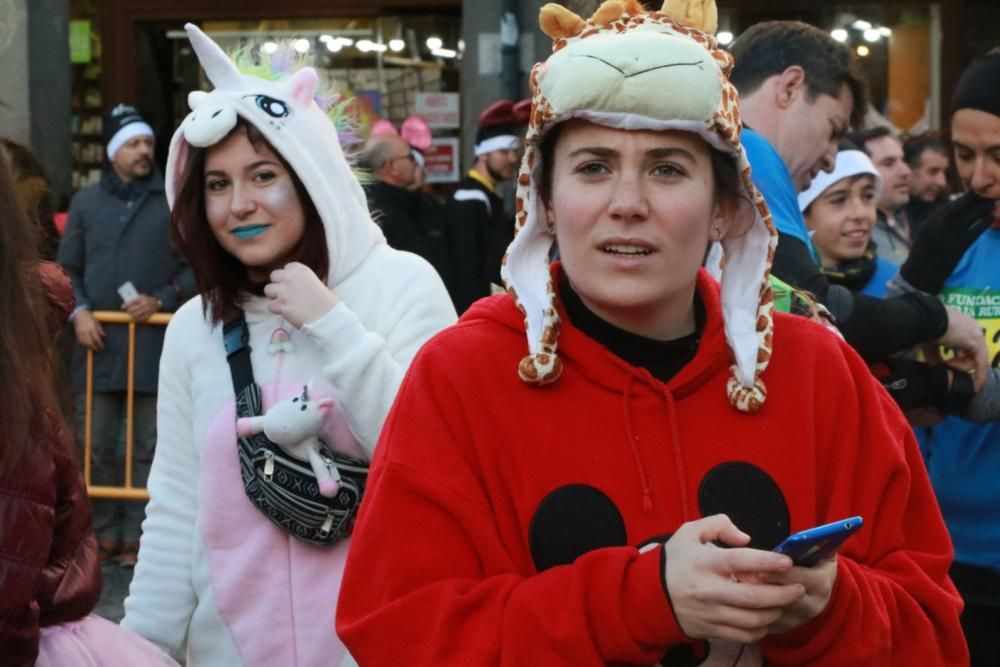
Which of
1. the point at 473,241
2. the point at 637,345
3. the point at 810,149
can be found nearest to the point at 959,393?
the point at 810,149

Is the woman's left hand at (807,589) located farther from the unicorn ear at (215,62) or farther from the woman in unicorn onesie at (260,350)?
the unicorn ear at (215,62)

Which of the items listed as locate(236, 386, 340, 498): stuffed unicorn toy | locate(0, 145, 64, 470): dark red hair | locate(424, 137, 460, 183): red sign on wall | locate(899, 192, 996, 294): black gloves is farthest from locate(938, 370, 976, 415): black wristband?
locate(424, 137, 460, 183): red sign on wall

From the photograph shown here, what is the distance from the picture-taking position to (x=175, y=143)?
4.42 metres

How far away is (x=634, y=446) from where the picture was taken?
2.87 metres

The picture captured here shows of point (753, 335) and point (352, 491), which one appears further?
point (352, 491)

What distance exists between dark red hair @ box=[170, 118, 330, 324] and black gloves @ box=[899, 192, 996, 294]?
1867mm

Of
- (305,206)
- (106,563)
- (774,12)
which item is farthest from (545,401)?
(774,12)

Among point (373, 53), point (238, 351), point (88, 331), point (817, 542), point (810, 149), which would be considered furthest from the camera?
point (373, 53)

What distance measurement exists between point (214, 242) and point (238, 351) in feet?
1.02

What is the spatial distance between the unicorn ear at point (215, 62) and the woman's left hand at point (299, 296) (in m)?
0.55

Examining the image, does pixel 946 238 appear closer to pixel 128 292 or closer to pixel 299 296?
pixel 299 296

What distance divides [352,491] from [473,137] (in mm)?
8822

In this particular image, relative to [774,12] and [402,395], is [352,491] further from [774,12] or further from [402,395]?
[774,12]

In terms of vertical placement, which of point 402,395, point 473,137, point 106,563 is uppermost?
point 402,395
